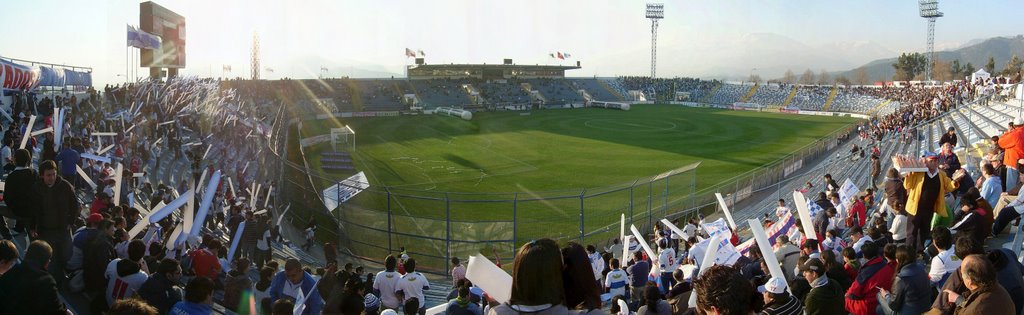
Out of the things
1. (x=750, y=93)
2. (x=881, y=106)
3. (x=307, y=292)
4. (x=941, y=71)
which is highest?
(x=941, y=71)

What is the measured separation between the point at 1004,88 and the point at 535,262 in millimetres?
35431

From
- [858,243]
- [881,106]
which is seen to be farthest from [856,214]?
[881,106]

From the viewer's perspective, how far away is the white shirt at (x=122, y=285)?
611 centimetres

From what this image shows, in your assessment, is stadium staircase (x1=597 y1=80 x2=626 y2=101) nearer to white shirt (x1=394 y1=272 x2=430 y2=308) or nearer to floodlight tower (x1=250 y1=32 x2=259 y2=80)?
floodlight tower (x1=250 y1=32 x2=259 y2=80)

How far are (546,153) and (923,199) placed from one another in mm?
32249

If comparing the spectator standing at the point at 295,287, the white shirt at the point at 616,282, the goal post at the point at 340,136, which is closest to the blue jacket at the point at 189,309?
the spectator standing at the point at 295,287

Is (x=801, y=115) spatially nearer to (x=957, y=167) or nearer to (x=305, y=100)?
(x=305, y=100)

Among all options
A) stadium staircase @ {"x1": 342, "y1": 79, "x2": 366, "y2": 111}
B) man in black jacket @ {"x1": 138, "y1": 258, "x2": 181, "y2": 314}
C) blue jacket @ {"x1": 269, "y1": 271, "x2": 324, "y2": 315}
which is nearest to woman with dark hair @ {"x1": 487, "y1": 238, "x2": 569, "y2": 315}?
man in black jacket @ {"x1": 138, "y1": 258, "x2": 181, "y2": 314}

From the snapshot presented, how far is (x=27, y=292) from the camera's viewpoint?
460 centimetres

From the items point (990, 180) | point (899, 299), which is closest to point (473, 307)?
point (899, 299)

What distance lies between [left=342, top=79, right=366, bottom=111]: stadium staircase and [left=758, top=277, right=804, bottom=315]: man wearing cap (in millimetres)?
64327

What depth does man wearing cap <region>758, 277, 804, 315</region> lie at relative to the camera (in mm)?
4621

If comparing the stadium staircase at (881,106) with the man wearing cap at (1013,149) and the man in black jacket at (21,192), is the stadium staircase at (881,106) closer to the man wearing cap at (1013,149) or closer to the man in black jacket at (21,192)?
the man wearing cap at (1013,149)

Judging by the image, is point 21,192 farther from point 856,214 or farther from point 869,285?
point 856,214
